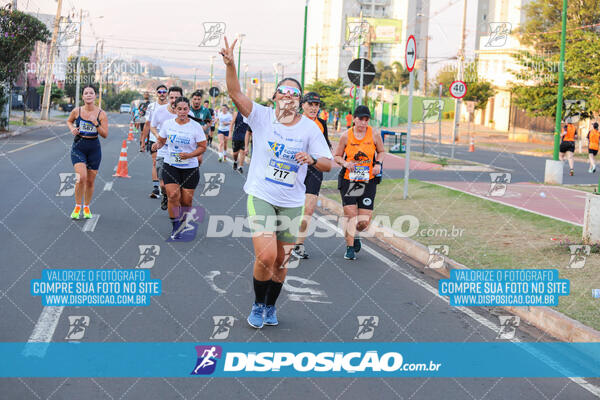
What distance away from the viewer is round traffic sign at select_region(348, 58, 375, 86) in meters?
14.7

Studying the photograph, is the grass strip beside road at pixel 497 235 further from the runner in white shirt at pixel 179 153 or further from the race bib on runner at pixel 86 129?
the race bib on runner at pixel 86 129

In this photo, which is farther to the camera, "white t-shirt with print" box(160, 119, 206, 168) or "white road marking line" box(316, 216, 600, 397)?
"white t-shirt with print" box(160, 119, 206, 168)

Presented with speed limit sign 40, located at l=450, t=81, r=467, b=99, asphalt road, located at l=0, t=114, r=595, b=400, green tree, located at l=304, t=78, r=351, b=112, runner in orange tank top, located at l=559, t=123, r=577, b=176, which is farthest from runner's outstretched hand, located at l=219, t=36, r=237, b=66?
green tree, located at l=304, t=78, r=351, b=112

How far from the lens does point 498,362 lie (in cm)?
568

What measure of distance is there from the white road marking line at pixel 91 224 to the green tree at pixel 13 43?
25343 mm

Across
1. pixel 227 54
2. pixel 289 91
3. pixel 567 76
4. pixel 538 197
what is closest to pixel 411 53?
pixel 538 197

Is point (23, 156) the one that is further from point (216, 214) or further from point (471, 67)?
point (471, 67)

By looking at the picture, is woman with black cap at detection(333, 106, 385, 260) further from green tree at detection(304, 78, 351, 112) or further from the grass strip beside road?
green tree at detection(304, 78, 351, 112)

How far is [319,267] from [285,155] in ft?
10.3

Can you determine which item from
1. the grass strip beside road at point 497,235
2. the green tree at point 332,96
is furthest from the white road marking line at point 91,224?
the green tree at point 332,96

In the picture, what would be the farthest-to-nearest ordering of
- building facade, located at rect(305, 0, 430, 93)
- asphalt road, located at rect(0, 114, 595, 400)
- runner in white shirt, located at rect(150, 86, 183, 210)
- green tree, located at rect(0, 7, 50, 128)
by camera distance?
building facade, located at rect(305, 0, 430, 93), green tree, located at rect(0, 7, 50, 128), runner in white shirt, located at rect(150, 86, 183, 210), asphalt road, located at rect(0, 114, 595, 400)

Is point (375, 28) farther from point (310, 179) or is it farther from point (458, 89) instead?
point (310, 179)

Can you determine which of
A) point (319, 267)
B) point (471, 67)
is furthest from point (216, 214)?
point (471, 67)

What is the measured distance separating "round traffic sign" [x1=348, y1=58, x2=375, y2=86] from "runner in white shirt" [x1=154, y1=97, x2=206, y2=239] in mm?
5051
